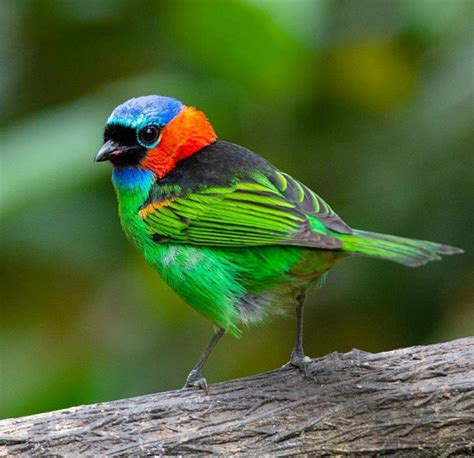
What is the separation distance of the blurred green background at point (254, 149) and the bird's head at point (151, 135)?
22.4 inches

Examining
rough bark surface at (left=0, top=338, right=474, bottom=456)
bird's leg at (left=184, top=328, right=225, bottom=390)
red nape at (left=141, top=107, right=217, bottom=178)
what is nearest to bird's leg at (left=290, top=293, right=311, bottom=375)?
rough bark surface at (left=0, top=338, right=474, bottom=456)

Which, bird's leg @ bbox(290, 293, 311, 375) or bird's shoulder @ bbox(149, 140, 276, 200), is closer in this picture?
bird's leg @ bbox(290, 293, 311, 375)

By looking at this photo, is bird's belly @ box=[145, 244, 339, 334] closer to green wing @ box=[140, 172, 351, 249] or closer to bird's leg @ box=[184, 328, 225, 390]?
Result: green wing @ box=[140, 172, 351, 249]

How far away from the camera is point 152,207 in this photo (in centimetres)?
448

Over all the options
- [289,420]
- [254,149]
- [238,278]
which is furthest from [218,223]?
[254,149]

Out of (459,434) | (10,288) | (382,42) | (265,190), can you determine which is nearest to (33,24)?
(10,288)

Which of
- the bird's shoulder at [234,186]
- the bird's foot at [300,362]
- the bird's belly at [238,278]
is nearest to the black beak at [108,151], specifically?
the bird's shoulder at [234,186]

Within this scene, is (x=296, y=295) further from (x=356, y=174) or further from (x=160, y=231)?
(x=356, y=174)

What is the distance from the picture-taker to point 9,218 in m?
4.98

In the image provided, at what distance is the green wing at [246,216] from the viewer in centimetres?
400

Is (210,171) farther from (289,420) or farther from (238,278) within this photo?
(289,420)

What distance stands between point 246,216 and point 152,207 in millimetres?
500

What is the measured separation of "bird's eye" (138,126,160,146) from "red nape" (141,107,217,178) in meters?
0.03

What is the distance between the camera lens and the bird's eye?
4586mm
